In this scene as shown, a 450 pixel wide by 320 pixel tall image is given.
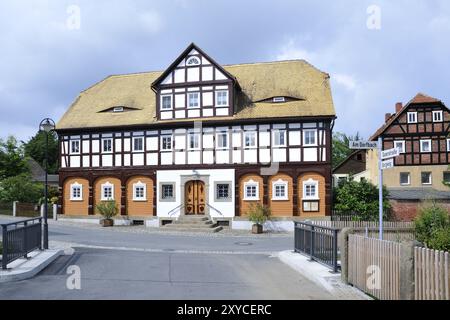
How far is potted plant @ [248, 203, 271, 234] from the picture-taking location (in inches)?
1005

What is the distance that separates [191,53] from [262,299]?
74.9ft

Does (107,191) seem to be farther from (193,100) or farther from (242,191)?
(242,191)

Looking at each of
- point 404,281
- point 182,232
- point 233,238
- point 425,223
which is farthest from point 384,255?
point 182,232

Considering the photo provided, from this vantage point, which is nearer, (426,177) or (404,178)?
(426,177)

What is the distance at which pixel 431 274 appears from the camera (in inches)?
261

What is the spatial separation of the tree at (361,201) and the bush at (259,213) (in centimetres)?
422

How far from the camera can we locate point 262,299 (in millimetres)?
8320

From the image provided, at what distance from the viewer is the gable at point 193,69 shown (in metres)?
28.5

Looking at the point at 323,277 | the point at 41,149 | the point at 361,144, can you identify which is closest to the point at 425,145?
the point at 361,144

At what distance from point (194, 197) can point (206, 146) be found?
11.2ft

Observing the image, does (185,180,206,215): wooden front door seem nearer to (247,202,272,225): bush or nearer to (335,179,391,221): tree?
(247,202,272,225): bush

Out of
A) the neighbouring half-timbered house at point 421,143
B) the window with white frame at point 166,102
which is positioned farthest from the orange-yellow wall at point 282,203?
the neighbouring half-timbered house at point 421,143

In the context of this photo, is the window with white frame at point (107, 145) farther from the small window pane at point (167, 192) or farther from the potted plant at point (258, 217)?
the potted plant at point (258, 217)

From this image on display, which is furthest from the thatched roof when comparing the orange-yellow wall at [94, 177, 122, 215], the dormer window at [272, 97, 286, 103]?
the orange-yellow wall at [94, 177, 122, 215]
